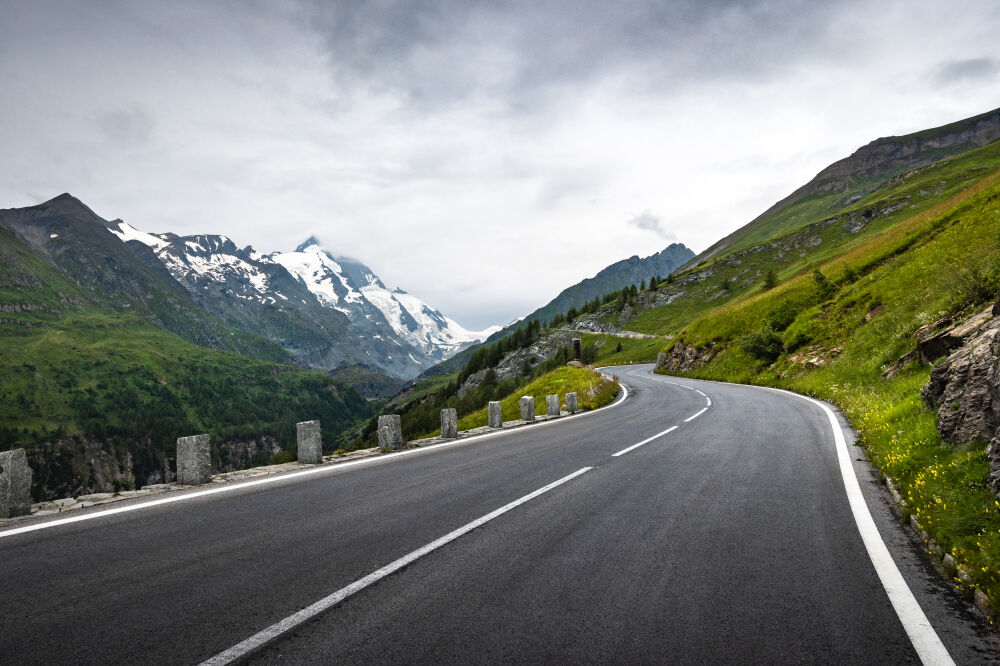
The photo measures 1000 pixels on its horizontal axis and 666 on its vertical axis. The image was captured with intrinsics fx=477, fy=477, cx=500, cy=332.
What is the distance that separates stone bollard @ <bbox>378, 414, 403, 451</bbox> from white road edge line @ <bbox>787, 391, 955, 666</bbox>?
10.2m

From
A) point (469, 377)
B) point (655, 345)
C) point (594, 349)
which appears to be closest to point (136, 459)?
point (469, 377)

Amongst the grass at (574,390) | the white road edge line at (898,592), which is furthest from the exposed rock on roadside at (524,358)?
the white road edge line at (898,592)

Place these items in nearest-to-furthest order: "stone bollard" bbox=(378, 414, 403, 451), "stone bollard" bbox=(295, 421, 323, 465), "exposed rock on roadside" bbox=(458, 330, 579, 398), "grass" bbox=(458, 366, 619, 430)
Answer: "stone bollard" bbox=(295, 421, 323, 465), "stone bollard" bbox=(378, 414, 403, 451), "grass" bbox=(458, 366, 619, 430), "exposed rock on roadside" bbox=(458, 330, 579, 398)

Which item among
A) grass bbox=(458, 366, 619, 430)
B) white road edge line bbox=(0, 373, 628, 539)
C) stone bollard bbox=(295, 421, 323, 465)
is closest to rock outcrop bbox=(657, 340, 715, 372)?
grass bbox=(458, 366, 619, 430)

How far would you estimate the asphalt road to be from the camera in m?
3.39

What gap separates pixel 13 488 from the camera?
22.5 feet

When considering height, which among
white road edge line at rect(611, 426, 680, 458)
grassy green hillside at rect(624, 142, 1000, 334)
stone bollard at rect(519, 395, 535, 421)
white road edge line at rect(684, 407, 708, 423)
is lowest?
white road edge line at rect(684, 407, 708, 423)

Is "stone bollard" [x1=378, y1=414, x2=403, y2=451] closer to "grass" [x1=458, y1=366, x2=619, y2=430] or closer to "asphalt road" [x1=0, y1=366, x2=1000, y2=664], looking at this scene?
"asphalt road" [x1=0, y1=366, x2=1000, y2=664]

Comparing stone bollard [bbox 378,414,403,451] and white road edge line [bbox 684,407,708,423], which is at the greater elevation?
stone bollard [bbox 378,414,403,451]

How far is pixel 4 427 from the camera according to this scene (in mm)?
176375

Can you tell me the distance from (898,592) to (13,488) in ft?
35.5

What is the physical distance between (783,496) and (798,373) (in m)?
26.0

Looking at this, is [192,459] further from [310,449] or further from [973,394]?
[973,394]

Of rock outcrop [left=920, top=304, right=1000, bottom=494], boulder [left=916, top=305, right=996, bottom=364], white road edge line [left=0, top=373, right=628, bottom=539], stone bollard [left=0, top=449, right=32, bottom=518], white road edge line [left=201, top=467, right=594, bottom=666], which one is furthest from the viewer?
boulder [left=916, top=305, right=996, bottom=364]
